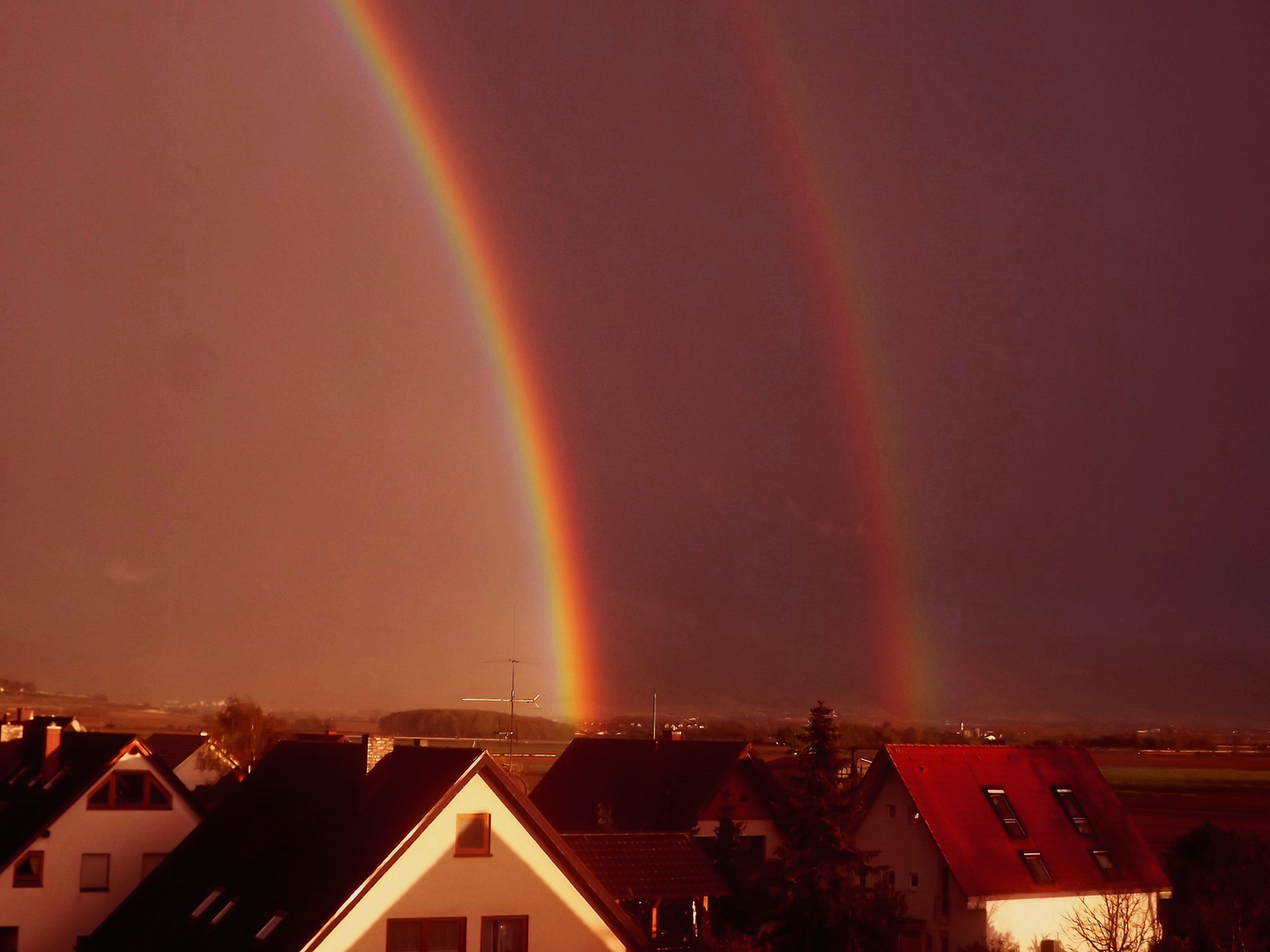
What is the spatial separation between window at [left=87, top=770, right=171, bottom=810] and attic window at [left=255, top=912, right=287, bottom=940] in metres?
17.2

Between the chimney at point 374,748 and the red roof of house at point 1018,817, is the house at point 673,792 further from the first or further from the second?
the chimney at point 374,748

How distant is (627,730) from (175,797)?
94.9 metres

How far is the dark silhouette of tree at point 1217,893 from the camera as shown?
128ft

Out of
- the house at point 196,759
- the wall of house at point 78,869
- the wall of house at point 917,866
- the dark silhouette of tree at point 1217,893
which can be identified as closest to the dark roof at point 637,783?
the wall of house at point 917,866

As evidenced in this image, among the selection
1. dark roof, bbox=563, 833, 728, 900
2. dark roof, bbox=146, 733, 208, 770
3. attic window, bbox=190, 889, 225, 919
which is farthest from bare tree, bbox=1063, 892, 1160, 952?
dark roof, bbox=146, 733, 208, 770

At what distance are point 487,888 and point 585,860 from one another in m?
4.06

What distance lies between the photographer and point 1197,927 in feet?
140

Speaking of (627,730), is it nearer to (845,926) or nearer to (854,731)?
(854,731)

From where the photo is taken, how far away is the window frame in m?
28.9

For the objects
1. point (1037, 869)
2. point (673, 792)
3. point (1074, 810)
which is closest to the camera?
point (1037, 869)

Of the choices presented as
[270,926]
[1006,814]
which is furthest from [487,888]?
[1006,814]

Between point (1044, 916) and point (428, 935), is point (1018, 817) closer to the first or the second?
point (1044, 916)

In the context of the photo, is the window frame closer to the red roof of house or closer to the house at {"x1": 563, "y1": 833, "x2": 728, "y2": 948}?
the house at {"x1": 563, "y1": 833, "x2": 728, "y2": 948}

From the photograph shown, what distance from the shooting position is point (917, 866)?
46.7 m
